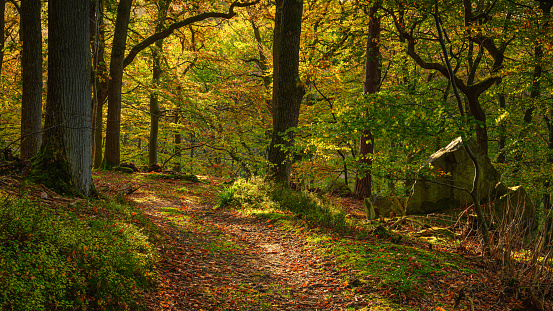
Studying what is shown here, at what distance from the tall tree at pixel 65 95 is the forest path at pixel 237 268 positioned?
6.40ft

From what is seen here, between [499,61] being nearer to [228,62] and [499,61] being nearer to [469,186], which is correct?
[469,186]

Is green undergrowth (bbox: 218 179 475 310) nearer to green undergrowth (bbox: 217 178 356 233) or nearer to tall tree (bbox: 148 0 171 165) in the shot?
green undergrowth (bbox: 217 178 356 233)

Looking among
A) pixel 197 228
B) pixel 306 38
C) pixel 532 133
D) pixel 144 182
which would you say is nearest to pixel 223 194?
pixel 197 228

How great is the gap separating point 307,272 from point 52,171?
169 inches

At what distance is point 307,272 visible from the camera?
5.05m

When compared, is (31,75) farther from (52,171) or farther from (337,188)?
(337,188)

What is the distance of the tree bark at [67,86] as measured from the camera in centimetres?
521

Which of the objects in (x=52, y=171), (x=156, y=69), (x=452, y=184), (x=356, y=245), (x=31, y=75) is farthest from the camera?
(x=156, y=69)

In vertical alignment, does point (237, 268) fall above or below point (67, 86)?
below

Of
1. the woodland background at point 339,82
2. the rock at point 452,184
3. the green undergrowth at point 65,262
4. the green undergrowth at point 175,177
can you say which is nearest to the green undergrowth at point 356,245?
the woodland background at point 339,82

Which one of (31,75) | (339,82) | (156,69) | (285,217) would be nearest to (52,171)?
(285,217)

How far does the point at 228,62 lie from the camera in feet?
51.4

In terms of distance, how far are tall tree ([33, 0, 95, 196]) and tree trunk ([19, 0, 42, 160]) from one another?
3.57 metres

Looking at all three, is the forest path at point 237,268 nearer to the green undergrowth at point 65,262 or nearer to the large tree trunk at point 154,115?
the green undergrowth at point 65,262
